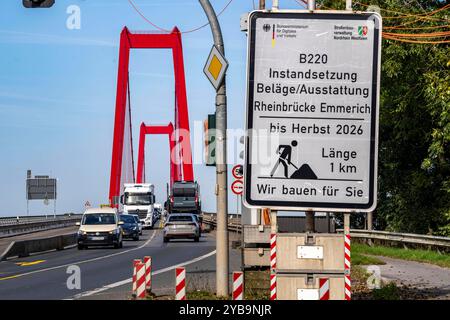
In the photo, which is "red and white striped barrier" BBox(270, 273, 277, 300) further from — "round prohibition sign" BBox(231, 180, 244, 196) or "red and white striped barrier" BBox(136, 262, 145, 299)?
"round prohibition sign" BBox(231, 180, 244, 196)

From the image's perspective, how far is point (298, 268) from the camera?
1312 cm

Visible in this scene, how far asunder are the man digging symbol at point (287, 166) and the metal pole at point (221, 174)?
3612 mm

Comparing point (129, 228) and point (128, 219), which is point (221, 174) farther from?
point (128, 219)

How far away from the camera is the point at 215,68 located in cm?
1691

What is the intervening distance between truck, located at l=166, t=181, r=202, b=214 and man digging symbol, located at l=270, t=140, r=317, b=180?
60.6 m

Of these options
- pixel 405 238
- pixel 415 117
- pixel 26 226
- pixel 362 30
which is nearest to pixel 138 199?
pixel 26 226

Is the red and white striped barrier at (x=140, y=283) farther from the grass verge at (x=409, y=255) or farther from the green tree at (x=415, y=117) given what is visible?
the green tree at (x=415, y=117)

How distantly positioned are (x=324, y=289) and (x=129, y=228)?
144 ft

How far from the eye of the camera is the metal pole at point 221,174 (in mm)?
16516

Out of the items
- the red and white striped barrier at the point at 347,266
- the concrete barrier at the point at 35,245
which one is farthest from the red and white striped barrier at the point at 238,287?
the concrete barrier at the point at 35,245
